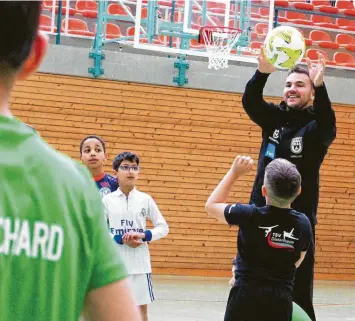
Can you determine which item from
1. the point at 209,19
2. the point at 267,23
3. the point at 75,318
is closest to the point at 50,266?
the point at 75,318

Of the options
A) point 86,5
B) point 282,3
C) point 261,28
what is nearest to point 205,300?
point 261,28

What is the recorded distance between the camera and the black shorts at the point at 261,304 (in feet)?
13.8

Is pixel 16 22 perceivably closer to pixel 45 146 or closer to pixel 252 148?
pixel 45 146

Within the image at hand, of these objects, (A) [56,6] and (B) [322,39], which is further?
(B) [322,39]

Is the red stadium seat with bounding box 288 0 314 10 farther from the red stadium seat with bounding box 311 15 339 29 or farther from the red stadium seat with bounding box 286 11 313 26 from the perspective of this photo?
the red stadium seat with bounding box 311 15 339 29

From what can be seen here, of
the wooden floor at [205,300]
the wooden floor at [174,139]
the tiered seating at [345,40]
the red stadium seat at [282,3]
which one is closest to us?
the wooden floor at [205,300]

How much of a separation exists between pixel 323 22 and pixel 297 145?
1190 centimetres

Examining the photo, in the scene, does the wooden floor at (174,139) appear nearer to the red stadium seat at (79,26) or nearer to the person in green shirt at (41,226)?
the red stadium seat at (79,26)

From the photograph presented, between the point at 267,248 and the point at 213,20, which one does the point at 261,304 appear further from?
the point at 213,20

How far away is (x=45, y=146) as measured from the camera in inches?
48.8

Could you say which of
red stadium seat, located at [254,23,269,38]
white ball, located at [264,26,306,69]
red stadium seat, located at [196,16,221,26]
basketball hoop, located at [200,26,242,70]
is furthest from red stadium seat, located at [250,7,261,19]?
white ball, located at [264,26,306,69]

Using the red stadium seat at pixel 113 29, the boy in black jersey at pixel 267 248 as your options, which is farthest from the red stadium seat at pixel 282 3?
the boy in black jersey at pixel 267 248

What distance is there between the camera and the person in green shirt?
117 cm

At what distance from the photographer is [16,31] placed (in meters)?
1.17
